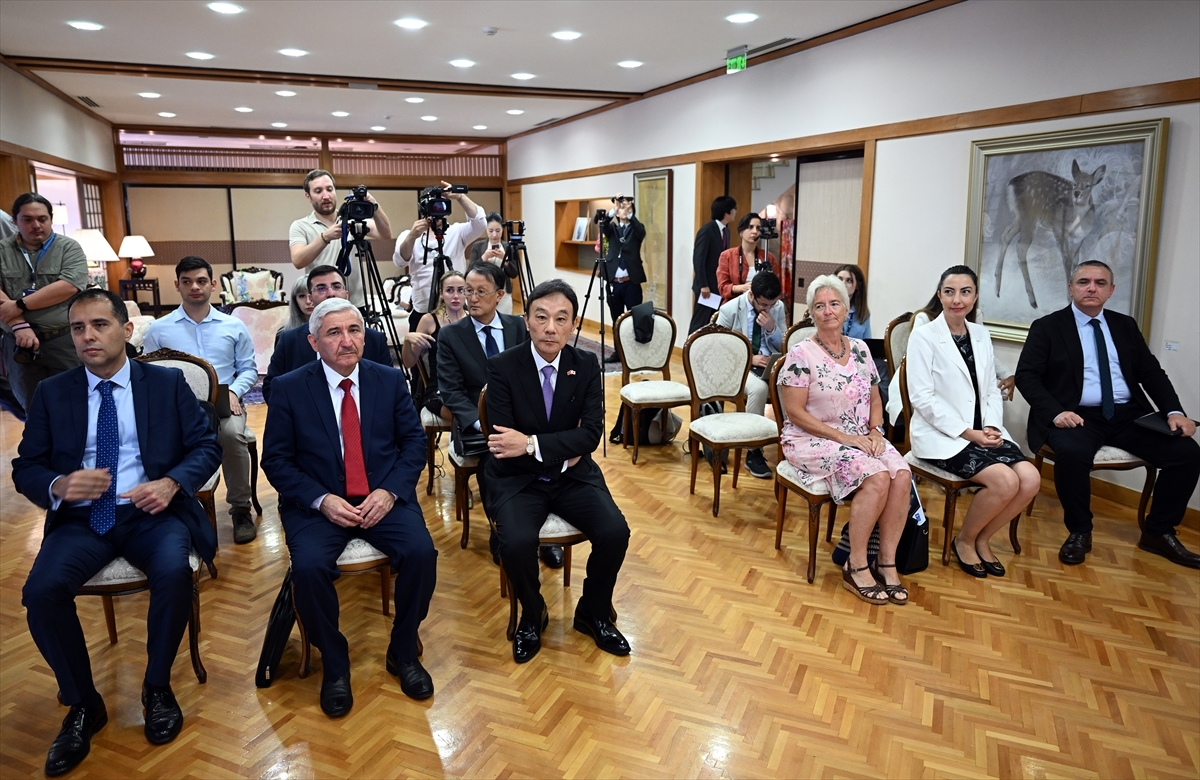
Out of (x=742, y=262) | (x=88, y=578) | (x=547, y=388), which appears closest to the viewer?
(x=88, y=578)

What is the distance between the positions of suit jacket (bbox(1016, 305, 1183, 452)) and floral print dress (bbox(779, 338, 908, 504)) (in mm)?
1059

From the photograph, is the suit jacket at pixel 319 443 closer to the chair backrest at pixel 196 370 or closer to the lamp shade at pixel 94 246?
the chair backrest at pixel 196 370

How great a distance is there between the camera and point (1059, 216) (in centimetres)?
479

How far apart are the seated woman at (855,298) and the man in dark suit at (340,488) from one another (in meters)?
3.79

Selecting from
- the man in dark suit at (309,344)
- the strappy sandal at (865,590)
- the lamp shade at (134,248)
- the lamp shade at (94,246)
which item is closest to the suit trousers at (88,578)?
the man in dark suit at (309,344)

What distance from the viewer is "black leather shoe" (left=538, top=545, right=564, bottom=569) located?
3871 mm

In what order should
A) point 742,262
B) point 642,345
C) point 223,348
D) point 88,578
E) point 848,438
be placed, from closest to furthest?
1. point 88,578
2. point 848,438
3. point 223,348
4. point 642,345
5. point 742,262

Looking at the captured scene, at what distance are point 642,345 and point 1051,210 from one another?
2.73 meters

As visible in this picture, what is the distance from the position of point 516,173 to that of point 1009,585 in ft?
39.1

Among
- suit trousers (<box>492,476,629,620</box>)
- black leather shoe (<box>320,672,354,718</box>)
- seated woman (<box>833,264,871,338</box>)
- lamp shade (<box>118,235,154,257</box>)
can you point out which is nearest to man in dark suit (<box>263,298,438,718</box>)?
black leather shoe (<box>320,672,354,718</box>)

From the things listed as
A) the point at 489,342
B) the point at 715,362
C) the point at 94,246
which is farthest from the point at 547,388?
the point at 94,246

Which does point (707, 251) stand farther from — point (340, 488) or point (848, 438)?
point (340, 488)

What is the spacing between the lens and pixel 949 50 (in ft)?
18.1

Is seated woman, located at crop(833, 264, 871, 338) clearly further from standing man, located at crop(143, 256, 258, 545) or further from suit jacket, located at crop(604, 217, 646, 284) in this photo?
standing man, located at crop(143, 256, 258, 545)
